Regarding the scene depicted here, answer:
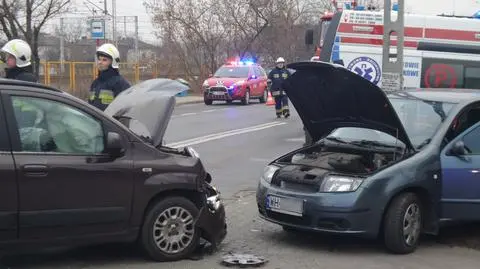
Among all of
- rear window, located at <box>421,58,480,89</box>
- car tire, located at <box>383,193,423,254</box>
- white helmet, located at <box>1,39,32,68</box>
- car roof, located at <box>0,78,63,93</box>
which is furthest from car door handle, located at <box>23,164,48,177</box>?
rear window, located at <box>421,58,480,89</box>

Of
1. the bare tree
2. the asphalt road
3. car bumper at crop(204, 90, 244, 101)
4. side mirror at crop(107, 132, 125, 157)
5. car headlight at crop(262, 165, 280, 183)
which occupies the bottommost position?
the asphalt road

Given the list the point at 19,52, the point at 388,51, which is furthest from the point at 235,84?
the point at 19,52

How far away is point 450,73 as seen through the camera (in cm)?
1311

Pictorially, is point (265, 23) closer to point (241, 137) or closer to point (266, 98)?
point (266, 98)

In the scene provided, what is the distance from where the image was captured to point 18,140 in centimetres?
493

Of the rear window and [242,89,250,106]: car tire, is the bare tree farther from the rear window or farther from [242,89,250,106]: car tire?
the rear window

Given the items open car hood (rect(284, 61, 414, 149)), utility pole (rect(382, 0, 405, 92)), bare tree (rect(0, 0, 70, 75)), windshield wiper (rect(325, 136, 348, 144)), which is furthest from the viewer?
bare tree (rect(0, 0, 70, 75))

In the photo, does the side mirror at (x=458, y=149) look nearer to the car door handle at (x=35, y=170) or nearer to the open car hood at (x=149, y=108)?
the open car hood at (x=149, y=108)

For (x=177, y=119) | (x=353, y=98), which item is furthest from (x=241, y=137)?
(x=353, y=98)

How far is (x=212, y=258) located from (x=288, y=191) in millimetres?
959

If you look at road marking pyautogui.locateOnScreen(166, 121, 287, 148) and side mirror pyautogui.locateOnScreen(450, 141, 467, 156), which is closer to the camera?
side mirror pyautogui.locateOnScreen(450, 141, 467, 156)

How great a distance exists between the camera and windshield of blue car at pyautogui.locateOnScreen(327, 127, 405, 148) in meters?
6.58

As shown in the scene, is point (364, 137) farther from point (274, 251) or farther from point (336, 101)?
point (274, 251)

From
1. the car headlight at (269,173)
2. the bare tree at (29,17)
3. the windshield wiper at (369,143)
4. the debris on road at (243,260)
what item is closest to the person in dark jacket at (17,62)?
the car headlight at (269,173)
